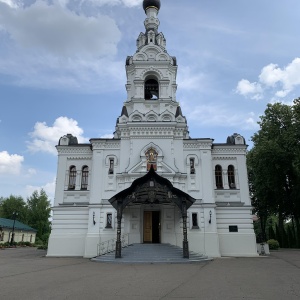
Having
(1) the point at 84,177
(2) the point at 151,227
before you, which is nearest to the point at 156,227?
(2) the point at 151,227

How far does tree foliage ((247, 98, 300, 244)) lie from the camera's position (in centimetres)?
2689

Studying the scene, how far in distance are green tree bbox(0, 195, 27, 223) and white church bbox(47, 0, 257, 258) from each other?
47.5 meters

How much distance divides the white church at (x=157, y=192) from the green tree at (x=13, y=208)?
4745 cm

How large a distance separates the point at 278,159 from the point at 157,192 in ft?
46.9

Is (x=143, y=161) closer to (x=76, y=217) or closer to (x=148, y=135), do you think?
(x=148, y=135)

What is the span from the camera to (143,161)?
2205 cm

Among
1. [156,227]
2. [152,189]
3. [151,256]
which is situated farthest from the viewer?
[156,227]

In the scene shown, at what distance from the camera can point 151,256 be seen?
1653 centimetres

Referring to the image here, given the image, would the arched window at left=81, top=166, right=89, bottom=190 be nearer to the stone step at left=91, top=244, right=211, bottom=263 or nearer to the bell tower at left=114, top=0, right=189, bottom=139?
the bell tower at left=114, top=0, right=189, bottom=139

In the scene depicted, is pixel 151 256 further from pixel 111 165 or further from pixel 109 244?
pixel 111 165

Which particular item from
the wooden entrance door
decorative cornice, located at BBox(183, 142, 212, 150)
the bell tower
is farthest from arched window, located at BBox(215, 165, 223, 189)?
the wooden entrance door

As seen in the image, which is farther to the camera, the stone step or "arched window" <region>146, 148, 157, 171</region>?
"arched window" <region>146, 148, 157, 171</region>

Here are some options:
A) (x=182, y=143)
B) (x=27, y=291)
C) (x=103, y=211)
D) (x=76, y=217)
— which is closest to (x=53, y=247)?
(x=76, y=217)

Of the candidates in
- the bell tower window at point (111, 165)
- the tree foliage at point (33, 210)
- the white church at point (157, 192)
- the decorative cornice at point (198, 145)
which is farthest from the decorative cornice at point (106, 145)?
the tree foliage at point (33, 210)
